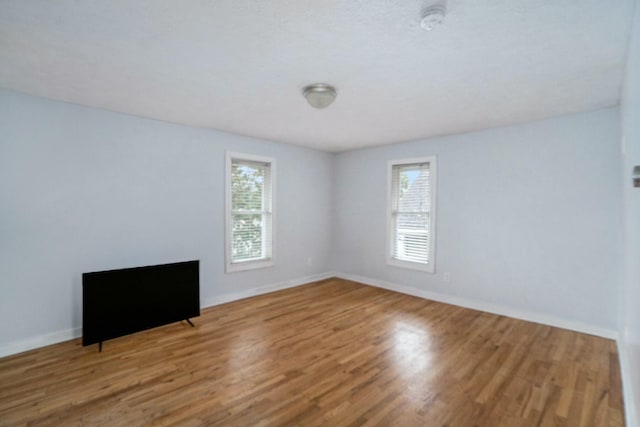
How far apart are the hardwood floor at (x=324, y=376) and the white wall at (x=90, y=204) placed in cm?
56

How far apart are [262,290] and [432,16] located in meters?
4.19

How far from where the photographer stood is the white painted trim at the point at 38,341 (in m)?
2.77

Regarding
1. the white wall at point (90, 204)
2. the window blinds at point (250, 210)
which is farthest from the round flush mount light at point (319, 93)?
the window blinds at point (250, 210)

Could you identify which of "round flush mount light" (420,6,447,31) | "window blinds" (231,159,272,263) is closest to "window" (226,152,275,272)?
"window blinds" (231,159,272,263)

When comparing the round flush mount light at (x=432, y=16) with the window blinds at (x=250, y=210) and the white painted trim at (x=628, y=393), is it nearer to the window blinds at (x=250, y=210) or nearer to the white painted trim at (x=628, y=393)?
the white painted trim at (x=628, y=393)

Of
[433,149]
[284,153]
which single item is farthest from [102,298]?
[433,149]

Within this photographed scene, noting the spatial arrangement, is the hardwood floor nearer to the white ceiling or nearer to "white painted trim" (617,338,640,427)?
"white painted trim" (617,338,640,427)

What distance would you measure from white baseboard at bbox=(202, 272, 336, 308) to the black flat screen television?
0.59m

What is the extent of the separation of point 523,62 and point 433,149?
2.34 m

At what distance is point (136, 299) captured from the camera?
316cm

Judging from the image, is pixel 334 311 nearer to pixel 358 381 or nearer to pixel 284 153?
pixel 358 381

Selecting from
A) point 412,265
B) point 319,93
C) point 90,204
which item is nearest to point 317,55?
point 319,93

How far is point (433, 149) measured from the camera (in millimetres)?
4516

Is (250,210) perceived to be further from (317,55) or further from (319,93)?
(317,55)
